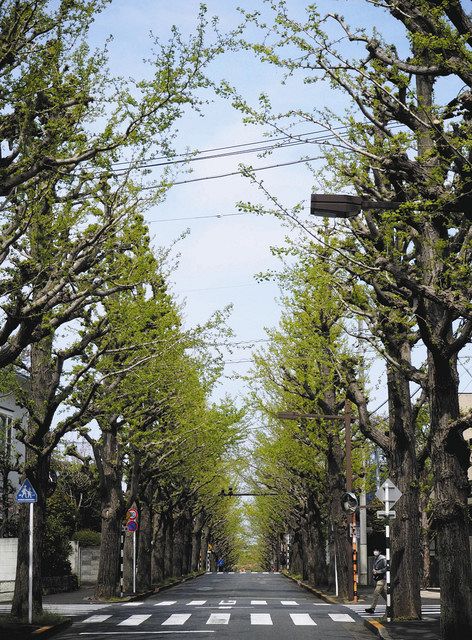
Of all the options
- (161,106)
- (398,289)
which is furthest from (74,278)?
(398,289)

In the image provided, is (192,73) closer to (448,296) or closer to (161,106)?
(161,106)

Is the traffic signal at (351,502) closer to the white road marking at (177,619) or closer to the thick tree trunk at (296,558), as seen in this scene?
the white road marking at (177,619)

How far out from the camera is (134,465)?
3453cm

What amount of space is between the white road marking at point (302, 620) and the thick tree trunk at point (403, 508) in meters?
1.90

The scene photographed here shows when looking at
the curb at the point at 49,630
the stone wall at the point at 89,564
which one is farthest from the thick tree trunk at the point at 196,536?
the curb at the point at 49,630

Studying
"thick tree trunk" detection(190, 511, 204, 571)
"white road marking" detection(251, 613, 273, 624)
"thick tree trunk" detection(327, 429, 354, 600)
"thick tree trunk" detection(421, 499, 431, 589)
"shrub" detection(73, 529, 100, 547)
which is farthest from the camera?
"thick tree trunk" detection(190, 511, 204, 571)

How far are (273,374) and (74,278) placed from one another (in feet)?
68.2

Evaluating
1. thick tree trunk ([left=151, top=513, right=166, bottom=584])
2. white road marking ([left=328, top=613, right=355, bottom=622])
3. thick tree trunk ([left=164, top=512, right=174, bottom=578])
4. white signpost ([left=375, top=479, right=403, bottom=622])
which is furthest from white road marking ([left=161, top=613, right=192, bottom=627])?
thick tree trunk ([left=164, top=512, right=174, bottom=578])

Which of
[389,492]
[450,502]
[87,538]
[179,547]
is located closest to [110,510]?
[389,492]

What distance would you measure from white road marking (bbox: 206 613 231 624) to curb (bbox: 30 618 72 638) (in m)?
3.25

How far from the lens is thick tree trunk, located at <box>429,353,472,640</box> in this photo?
1541 cm

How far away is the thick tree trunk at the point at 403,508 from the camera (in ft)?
71.2

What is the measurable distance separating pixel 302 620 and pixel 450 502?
27.3 feet

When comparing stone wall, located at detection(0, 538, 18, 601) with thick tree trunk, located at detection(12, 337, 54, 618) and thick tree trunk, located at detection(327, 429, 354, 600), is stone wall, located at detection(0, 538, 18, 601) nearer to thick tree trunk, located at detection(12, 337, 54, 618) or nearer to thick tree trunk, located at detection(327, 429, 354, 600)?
thick tree trunk, located at detection(327, 429, 354, 600)
